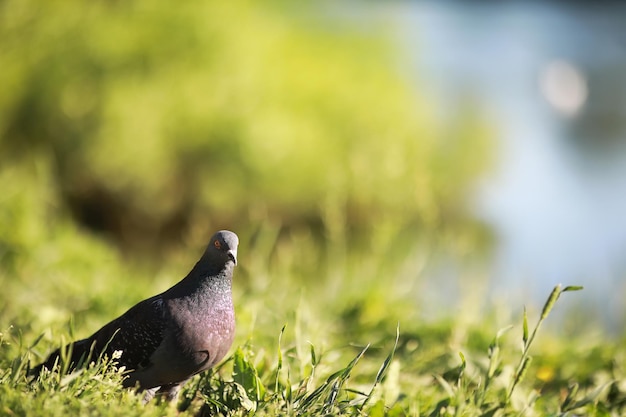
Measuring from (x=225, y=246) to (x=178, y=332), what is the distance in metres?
0.27

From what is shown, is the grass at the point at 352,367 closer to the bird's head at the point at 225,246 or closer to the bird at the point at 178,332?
the bird at the point at 178,332

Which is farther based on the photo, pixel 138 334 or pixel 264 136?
pixel 264 136

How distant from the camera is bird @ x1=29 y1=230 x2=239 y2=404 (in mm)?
1907

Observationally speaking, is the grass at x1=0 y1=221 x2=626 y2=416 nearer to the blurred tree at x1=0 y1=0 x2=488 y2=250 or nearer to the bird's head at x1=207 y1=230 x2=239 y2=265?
the bird's head at x1=207 y1=230 x2=239 y2=265

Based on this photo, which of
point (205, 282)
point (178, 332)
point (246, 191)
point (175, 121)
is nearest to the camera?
point (178, 332)

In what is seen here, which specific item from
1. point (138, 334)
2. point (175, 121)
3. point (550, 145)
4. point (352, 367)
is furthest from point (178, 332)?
point (550, 145)

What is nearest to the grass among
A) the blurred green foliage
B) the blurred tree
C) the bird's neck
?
the blurred green foliage

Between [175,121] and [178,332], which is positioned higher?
[178,332]

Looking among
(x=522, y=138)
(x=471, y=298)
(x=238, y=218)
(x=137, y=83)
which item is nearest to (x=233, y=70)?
(x=137, y=83)

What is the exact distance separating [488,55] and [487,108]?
11804 mm

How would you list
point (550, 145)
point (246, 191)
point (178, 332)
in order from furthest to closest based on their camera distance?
point (550, 145)
point (246, 191)
point (178, 332)

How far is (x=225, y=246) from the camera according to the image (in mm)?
1995

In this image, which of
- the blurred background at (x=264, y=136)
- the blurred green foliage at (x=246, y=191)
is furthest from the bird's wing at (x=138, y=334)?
the blurred background at (x=264, y=136)

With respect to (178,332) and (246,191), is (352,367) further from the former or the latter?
(246,191)
